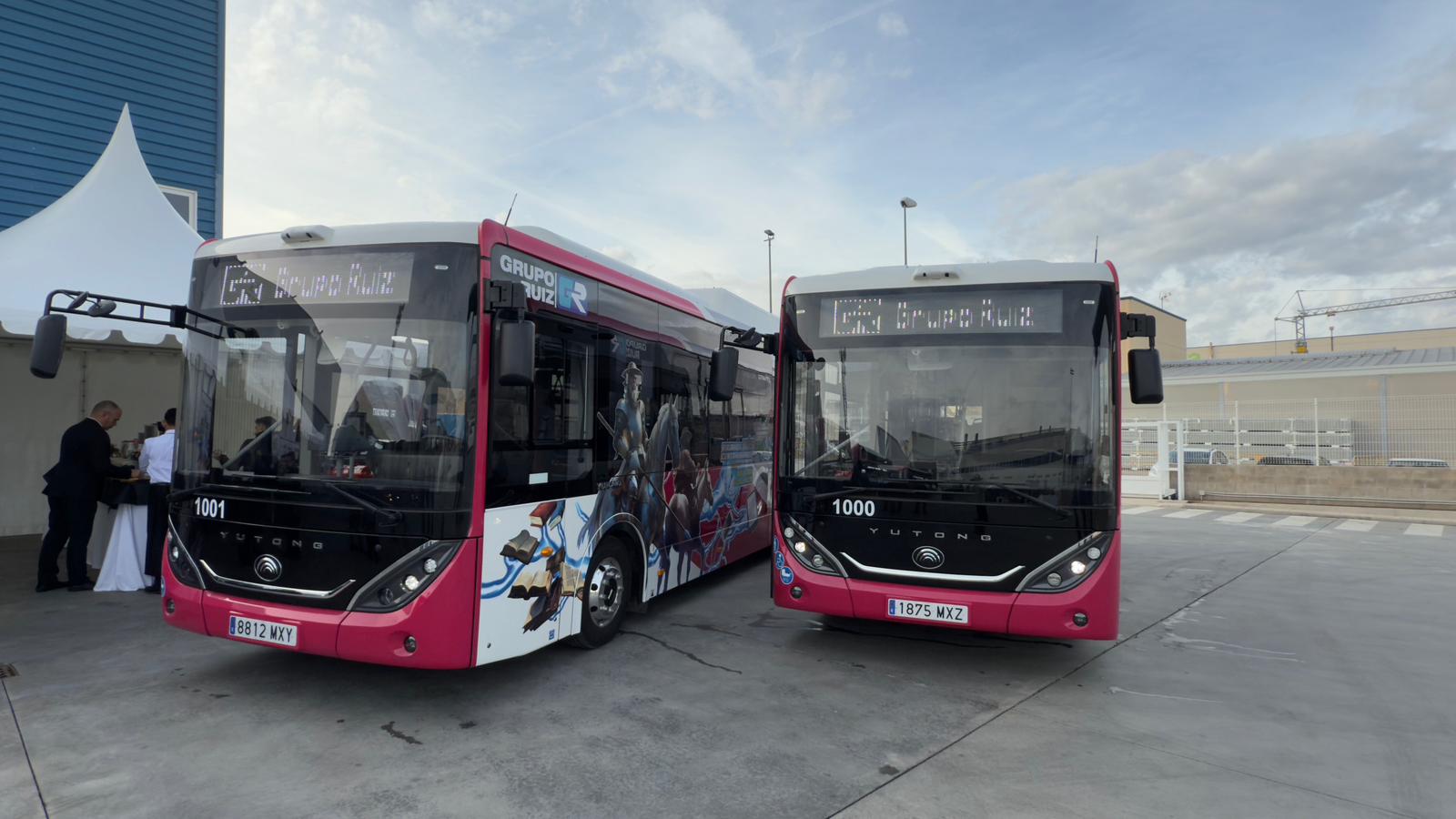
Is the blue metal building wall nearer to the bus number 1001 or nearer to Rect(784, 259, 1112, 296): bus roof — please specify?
the bus number 1001

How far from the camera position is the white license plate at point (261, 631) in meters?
4.38

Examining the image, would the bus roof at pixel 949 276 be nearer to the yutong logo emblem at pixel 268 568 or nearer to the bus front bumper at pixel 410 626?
the bus front bumper at pixel 410 626

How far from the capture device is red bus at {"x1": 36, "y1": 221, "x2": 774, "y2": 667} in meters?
4.30

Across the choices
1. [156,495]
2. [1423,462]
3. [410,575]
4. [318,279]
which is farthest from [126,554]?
[1423,462]

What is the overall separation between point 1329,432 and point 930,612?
1855 cm

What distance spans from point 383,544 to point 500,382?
3.50ft

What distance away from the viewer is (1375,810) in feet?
12.1

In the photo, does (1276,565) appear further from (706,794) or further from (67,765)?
(67,765)

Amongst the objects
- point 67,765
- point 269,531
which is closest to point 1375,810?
point 269,531

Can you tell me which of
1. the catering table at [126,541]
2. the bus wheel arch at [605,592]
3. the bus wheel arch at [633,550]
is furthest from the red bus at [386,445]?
the catering table at [126,541]

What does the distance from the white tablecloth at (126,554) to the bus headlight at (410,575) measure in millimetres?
5314

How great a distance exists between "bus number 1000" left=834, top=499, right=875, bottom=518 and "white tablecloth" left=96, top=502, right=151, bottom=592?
22.9ft

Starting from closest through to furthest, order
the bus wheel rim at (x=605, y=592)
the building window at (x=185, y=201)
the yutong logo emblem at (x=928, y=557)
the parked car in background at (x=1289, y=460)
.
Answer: the yutong logo emblem at (x=928, y=557), the bus wheel rim at (x=605, y=592), the building window at (x=185, y=201), the parked car in background at (x=1289, y=460)

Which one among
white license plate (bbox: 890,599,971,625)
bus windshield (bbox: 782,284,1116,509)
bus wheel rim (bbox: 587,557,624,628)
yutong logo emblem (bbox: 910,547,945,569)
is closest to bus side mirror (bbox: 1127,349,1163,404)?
bus windshield (bbox: 782,284,1116,509)
